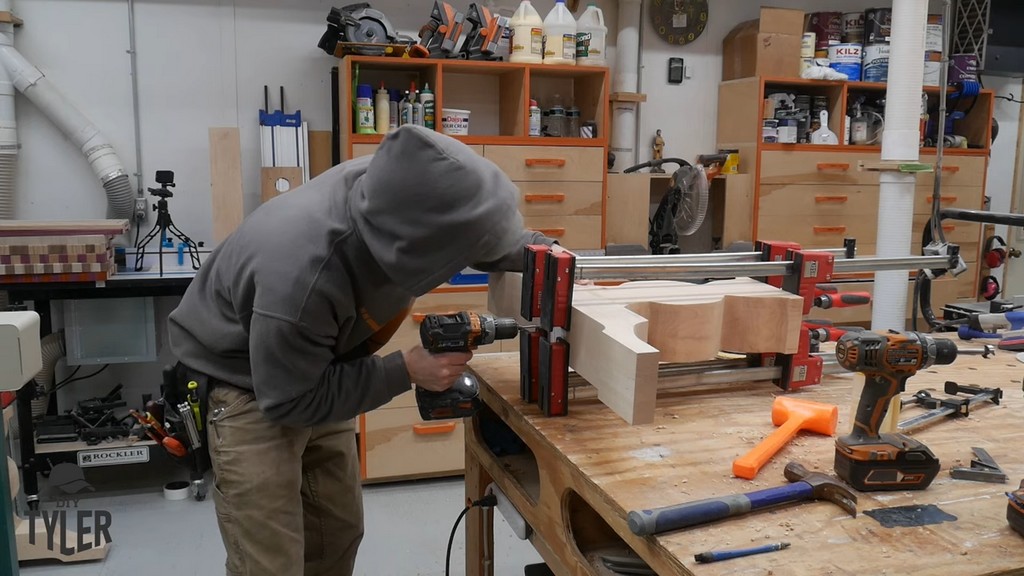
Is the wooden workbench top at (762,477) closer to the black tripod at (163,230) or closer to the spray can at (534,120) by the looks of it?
the spray can at (534,120)

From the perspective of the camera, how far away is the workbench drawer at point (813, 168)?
136 inches

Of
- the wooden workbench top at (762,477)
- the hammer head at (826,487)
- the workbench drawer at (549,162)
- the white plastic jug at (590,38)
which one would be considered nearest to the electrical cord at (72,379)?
the workbench drawer at (549,162)

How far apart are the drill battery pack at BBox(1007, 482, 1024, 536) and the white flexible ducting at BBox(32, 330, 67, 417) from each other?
3.00 metres

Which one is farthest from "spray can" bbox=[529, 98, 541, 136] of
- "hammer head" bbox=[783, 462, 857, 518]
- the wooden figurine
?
"hammer head" bbox=[783, 462, 857, 518]

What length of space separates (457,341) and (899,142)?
189 centimetres

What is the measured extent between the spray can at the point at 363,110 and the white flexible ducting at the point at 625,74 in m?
1.21

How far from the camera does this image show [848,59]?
3.54 metres

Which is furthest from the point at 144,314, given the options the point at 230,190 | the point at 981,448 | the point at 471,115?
the point at 981,448

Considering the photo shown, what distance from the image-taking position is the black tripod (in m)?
2.91

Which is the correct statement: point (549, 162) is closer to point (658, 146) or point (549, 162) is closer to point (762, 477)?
point (658, 146)

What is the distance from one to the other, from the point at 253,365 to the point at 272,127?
2033 mm

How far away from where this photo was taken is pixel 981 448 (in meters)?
1.27

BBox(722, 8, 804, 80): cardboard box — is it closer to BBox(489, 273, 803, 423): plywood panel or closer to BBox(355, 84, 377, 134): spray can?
BBox(355, 84, 377, 134): spray can

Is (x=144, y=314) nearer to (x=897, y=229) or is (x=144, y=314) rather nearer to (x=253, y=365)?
(x=253, y=365)
